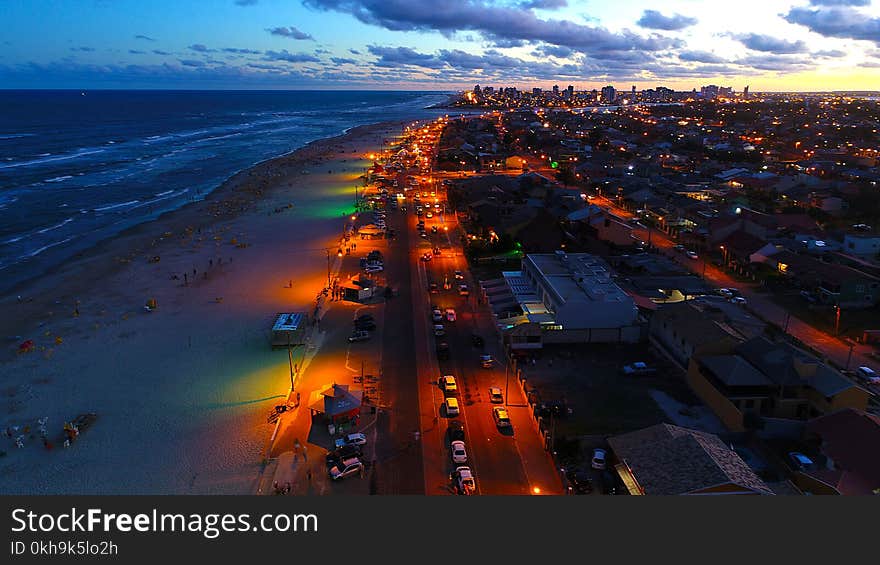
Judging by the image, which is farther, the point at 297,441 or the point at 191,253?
the point at 191,253

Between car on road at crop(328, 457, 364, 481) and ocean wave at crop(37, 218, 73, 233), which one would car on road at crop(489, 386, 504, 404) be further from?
ocean wave at crop(37, 218, 73, 233)

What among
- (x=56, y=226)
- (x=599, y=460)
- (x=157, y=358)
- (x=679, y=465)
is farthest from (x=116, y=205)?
(x=679, y=465)

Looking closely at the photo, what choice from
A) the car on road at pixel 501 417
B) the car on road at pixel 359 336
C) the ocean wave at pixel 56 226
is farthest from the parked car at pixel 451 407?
the ocean wave at pixel 56 226

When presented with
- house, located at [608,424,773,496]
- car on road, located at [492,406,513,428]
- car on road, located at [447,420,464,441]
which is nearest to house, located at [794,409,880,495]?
house, located at [608,424,773,496]

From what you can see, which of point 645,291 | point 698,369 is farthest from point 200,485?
point 645,291

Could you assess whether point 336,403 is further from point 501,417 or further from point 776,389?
point 776,389

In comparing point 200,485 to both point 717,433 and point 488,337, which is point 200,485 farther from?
point 717,433
